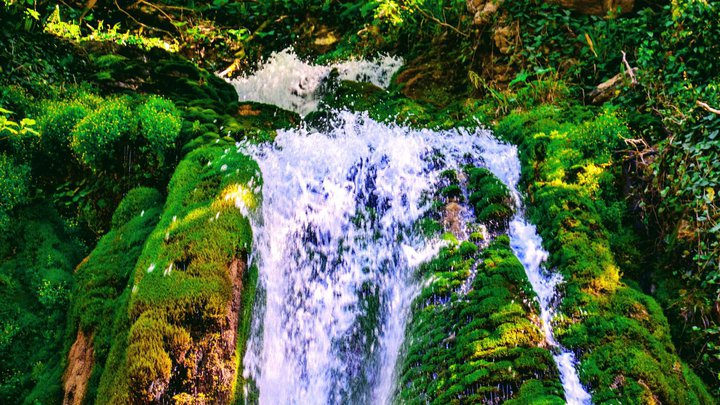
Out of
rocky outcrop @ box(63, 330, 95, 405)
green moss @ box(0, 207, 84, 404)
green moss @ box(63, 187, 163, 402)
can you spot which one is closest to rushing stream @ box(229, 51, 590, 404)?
green moss @ box(63, 187, 163, 402)

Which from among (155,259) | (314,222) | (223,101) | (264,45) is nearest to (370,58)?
(264,45)

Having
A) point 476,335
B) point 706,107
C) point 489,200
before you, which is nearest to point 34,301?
point 476,335

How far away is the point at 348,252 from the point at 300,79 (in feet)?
22.9

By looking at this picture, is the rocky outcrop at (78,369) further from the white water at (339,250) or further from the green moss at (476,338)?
the green moss at (476,338)

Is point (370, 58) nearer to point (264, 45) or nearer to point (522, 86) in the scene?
point (264, 45)

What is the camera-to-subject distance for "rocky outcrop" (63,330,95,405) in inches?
184

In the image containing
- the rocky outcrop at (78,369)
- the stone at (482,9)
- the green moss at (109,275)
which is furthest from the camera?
the stone at (482,9)

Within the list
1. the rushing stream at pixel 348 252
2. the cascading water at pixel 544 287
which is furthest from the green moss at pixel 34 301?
the cascading water at pixel 544 287

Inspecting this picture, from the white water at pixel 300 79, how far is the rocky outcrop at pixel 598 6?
410cm

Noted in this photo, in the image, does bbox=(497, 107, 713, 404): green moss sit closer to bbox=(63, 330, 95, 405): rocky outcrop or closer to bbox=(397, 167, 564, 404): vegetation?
bbox=(397, 167, 564, 404): vegetation

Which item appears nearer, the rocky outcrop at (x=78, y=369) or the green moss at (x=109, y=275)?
the rocky outcrop at (x=78, y=369)

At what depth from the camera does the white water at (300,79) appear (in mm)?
11570

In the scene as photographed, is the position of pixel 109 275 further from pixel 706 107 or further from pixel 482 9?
pixel 482 9

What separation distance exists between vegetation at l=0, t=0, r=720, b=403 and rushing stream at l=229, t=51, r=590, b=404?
35 cm
